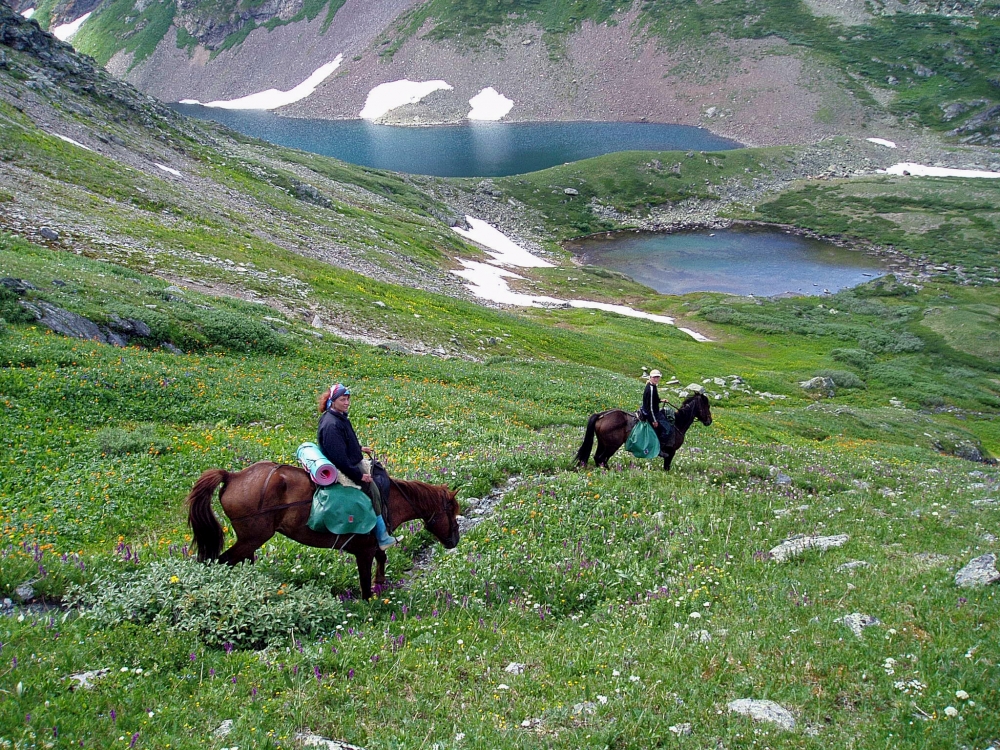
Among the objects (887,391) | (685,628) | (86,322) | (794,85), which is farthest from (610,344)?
(794,85)

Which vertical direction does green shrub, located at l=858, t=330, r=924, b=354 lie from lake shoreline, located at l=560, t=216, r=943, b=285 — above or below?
below

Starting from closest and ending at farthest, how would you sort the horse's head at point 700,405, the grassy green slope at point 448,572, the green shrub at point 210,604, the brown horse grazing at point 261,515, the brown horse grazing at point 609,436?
1. the grassy green slope at point 448,572
2. the green shrub at point 210,604
3. the brown horse grazing at point 261,515
4. the brown horse grazing at point 609,436
5. the horse's head at point 700,405

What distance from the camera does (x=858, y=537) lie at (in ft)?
39.2

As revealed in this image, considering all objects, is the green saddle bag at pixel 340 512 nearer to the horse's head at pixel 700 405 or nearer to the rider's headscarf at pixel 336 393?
the rider's headscarf at pixel 336 393

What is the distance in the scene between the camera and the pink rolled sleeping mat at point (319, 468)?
29.8 ft

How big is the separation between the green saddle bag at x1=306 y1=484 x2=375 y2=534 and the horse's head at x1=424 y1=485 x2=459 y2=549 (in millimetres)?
1542

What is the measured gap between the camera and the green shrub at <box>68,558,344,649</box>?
7480 millimetres

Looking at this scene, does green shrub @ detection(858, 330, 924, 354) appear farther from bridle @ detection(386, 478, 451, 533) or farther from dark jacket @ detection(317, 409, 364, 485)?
dark jacket @ detection(317, 409, 364, 485)

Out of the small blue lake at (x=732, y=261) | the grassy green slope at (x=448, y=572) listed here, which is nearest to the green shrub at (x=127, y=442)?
the grassy green slope at (x=448, y=572)

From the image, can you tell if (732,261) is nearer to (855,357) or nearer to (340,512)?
(855,357)

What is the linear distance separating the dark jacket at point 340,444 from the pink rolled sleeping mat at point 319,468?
0.35 feet

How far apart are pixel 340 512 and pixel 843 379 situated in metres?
56.6

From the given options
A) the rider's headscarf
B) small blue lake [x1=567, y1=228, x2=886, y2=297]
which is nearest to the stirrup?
the rider's headscarf

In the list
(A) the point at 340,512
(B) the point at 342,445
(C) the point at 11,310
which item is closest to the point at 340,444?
(B) the point at 342,445
